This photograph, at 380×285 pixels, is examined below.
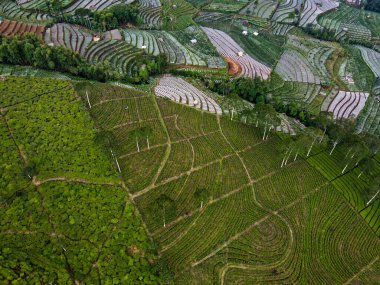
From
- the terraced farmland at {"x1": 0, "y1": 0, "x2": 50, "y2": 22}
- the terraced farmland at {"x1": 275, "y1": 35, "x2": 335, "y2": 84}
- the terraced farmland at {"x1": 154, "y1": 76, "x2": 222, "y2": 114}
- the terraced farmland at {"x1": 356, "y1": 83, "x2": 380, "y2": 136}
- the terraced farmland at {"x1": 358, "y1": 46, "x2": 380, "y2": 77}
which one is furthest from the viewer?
the terraced farmland at {"x1": 358, "y1": 46, "x2": 380, "y2": 77}

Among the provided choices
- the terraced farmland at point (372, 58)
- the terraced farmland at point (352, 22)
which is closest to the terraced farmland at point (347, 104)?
the terraced farmland at point (372, 58)

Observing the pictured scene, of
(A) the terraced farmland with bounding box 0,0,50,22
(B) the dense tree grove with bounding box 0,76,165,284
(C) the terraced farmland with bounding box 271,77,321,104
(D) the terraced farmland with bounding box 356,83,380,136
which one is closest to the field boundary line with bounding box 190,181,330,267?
(B) the dense tree grove with bounding box 0,76,165,284

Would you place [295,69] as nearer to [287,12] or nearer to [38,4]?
[287,12]

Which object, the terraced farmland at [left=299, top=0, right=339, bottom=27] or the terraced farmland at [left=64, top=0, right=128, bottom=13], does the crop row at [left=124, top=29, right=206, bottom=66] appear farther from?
the terraced farmland at [left=299, top=0, right=339, bottom=27]

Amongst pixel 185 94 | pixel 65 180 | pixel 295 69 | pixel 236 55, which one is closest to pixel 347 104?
pixel 295 69

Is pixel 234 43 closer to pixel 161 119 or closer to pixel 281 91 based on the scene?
pixel 281 91
